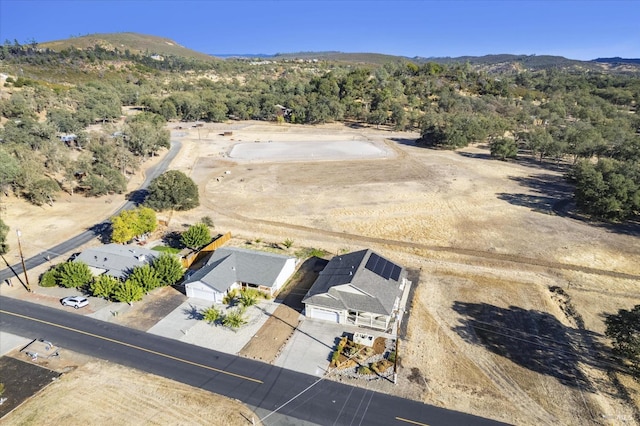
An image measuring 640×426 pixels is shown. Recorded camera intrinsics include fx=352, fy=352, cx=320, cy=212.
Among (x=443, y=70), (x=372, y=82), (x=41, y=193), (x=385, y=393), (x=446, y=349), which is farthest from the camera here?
(x=443, y=70)

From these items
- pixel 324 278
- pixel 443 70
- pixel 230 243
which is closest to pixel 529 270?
pixel 324 278

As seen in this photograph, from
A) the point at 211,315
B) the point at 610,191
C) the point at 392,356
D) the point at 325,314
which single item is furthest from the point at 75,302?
the point at 610,191

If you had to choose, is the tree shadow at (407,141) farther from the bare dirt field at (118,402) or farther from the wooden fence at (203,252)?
the bare dirt field at (118,402)

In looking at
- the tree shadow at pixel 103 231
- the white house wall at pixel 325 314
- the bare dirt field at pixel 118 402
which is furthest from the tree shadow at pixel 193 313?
the tree shadow at pixel 103 231

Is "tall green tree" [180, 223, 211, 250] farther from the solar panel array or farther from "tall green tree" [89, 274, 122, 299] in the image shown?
the solar panel array

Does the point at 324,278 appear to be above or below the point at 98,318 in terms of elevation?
above

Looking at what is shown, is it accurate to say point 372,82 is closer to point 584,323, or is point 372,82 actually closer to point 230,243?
point 230,243

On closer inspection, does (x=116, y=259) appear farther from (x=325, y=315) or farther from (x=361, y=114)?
(x=361, y=114)
